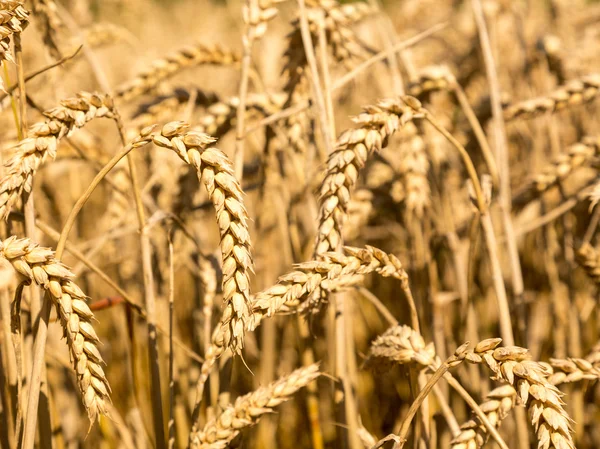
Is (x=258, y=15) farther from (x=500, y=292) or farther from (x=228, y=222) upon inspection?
(x=500, y=292)

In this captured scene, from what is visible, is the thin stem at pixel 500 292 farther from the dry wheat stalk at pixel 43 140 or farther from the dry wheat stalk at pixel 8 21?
the dry wheat stalk at pixel 8 21

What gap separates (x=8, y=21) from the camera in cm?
78

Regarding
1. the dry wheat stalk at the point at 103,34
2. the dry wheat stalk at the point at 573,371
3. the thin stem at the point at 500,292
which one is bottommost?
the dry wheat stalk at the point at 573,371

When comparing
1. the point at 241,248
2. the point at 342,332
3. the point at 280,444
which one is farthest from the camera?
the point at 280,444

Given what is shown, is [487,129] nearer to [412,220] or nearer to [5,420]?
[412,220]

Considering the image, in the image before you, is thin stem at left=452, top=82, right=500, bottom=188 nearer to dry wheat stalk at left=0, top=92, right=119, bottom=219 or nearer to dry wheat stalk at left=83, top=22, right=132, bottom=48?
dry wheat stalk at left=0, top=92, right=119, bottom=219

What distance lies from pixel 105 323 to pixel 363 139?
1.87 meters

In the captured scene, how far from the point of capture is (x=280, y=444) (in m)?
1.89

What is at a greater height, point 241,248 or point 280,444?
point 241,248

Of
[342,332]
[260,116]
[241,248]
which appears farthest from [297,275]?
[260,116]

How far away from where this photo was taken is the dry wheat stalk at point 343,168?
3.07 feet

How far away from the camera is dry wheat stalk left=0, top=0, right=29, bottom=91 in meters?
0.76

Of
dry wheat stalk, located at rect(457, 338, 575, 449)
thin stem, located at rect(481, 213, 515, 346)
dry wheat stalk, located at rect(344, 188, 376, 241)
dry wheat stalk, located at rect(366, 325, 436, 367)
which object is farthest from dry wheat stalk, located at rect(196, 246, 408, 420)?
dry wheat stalk, located at rect(344, 188, 376, 241)

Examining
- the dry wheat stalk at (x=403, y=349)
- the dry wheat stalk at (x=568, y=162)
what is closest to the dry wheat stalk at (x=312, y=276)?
the dry wheat stalk at (x=403, y=349)
